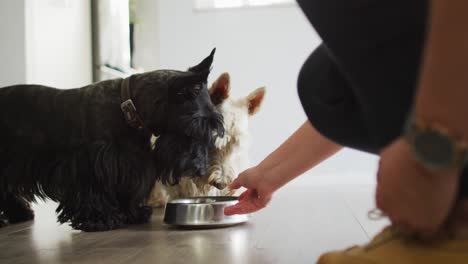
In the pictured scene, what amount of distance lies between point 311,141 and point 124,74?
2.58 m

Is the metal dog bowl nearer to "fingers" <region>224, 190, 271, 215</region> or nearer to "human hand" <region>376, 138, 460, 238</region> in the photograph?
"fingers" <region>224, 190, 271, 215</region>

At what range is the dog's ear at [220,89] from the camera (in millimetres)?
2346

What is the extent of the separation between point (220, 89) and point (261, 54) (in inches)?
69.0

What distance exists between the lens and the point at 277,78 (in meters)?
4.03

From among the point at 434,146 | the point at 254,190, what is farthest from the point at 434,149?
the point at 254,190

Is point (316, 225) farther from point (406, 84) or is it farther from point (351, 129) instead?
point (406, 84)

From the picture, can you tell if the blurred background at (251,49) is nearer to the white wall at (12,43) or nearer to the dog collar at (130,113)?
the white wall at (12,43)

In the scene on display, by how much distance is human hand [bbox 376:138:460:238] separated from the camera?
56 cm

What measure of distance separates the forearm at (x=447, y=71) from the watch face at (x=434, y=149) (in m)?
0.01

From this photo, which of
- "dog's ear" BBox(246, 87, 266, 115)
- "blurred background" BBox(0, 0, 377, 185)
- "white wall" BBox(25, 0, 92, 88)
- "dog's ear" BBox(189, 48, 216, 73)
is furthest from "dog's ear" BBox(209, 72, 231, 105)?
"blurred background" BBox(0, 0, 377, 185)

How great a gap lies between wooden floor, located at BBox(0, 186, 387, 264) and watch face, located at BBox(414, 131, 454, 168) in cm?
63

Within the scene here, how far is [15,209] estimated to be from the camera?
1920 millimetres

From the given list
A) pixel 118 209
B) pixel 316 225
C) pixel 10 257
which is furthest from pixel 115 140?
pixel 316 225

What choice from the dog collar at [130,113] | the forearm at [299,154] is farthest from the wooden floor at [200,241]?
the dog collar at [130,113]
